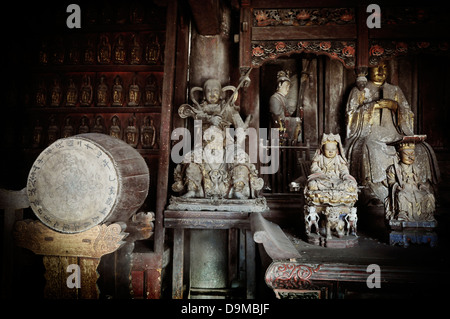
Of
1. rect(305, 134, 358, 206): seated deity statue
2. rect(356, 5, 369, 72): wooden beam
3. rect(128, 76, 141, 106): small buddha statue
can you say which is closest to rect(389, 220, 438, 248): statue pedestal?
rect(305, 134, 358, 206): seated deity statue

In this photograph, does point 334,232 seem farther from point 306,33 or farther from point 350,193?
point 306,33

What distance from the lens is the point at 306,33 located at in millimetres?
3828

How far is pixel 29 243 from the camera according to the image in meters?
2.68

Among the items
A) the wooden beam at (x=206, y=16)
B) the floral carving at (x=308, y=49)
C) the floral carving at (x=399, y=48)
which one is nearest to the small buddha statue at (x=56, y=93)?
the wooden beam at (x=206, y=16)

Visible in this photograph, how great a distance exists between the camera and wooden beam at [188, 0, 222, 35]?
349 cm

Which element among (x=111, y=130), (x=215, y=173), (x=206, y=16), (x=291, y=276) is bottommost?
(x=291, y=276)

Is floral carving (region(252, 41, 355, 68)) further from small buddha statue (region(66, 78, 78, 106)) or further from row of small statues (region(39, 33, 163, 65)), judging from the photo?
small buddha statue (region(66, 78, 78, 106))

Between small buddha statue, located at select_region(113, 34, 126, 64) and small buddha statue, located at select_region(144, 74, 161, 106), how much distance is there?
0.52m

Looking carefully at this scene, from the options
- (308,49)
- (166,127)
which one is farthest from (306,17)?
(166,127)

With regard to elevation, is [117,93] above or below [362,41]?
below

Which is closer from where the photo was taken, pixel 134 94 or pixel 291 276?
pixel 291 276

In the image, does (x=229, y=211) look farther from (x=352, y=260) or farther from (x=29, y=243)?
(x=29, y=243)

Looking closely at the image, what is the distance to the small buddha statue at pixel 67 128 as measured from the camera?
438cm

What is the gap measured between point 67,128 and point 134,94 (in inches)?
47.2
